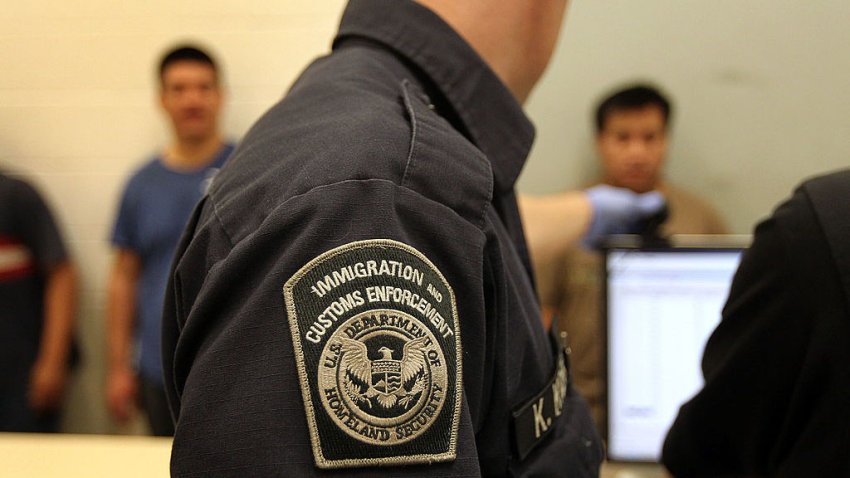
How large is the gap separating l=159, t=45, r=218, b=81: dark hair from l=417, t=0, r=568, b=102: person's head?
191 centimetres

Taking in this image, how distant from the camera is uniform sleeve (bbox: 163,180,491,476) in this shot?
0.45 meters

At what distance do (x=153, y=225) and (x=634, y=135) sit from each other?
1.41 metres

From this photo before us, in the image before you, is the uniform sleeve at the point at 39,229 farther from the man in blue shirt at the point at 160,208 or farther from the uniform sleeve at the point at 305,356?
the uniform sleeve at the point at 305,356

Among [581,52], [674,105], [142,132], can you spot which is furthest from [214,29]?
[674,105]

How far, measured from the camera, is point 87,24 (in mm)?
2748

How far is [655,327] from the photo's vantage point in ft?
4.06

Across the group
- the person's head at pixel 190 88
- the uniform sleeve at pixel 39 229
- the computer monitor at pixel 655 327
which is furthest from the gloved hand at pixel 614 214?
the uniform sleeve at pixel 39 229

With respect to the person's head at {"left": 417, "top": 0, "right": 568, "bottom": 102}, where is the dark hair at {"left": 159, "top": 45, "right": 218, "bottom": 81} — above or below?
below

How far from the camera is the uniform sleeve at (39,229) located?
105 inches

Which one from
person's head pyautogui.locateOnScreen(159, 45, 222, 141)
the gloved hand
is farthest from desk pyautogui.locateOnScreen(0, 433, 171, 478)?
person's head pyautogui.locateOnScreen(159, 45, 222, 141)

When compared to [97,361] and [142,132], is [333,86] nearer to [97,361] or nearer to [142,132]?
[142,132]

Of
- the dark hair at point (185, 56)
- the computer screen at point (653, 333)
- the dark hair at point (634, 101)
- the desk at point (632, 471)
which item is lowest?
the desk at point (632, 471)

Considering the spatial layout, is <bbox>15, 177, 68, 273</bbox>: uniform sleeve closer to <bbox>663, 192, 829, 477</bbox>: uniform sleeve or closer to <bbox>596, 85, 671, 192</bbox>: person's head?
<bbox>596, 85, 671, 192</bbox>: person's head

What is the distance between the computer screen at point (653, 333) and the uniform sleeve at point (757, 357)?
34cm
